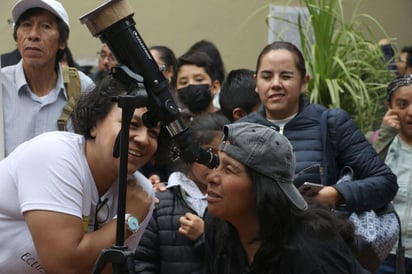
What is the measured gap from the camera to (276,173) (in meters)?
3.11

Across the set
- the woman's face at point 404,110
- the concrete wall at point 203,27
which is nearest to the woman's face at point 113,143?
the woman's face at point 404,110

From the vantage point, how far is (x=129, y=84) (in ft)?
8.66

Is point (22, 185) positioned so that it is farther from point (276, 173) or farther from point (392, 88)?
point (392, 88)

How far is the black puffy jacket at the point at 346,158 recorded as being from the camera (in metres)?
4.16

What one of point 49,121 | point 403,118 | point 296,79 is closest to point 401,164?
point 403,118

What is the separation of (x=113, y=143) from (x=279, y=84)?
1.63 metres

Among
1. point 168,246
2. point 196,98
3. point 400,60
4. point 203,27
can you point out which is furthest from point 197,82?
point 203,27

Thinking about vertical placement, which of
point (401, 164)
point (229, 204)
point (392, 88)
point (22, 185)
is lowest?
point (401, 164)

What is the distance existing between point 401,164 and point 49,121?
2012 millimetres

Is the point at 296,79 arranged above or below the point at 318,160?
above

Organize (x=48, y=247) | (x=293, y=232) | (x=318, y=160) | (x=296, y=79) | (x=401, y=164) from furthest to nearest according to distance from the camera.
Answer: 1. (x=401, y=164)
2. (x=296, y=79)
3. (x=318, y=160)
4. (x=293, y=232)
5. (x=48, y=247)

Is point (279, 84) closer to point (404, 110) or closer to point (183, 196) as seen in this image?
point (183, 196)

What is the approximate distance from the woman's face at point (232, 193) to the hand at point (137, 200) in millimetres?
237

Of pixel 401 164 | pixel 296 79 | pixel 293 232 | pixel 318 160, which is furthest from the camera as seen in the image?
pixel 401 164
